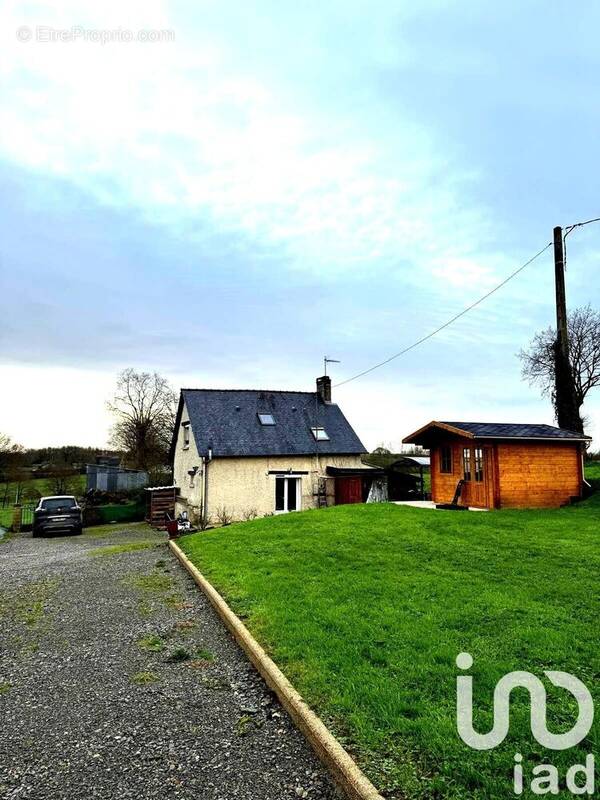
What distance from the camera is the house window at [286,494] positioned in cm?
2531

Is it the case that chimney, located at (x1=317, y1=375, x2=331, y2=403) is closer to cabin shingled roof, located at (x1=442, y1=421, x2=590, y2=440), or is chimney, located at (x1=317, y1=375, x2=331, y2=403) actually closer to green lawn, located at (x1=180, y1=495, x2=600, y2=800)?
cabin shingled roof, located at (x1=442, y1=421, x2=590, y2=440)

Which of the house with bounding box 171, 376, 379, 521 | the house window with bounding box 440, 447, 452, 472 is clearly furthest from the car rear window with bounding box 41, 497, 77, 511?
the house window with bounding box 440, 447, 452, 472

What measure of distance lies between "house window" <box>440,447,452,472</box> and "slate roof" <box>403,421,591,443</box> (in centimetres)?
106

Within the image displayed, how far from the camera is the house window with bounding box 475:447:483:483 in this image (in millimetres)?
18484

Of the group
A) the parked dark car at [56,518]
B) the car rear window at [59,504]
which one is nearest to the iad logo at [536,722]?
the parked dark car at [56,518]

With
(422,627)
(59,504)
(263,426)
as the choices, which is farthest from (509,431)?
(59,504)

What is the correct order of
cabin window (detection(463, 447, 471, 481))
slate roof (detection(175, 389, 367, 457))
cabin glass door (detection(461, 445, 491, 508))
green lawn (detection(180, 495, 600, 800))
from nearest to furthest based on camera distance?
green lawn (detection(180, 495, 600, 800)) → cabin glass door (detection(461, 445, 491, 508)) → cabin window (detection(463, 447, 471, 481)) → slate roof (detection(175, 389, 367, 457))

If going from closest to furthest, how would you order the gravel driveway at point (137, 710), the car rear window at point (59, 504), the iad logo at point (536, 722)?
1. the iad logo at point (536, 722)
2. the gravel driveway at point (137, 710)
3. the car rear window at point (59, 504)

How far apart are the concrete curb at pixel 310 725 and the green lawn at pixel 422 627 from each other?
0.10 m

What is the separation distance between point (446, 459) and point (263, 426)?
1029 centimetres

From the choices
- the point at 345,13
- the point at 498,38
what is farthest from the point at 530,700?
the point at 498,38

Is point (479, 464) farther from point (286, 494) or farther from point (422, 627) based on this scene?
point (422, 627)

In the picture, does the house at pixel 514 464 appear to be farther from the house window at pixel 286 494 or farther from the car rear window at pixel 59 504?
the car rear window at pixel 59 504

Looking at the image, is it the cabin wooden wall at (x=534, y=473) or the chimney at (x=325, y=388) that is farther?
the chimney at (x=325, y=388)
